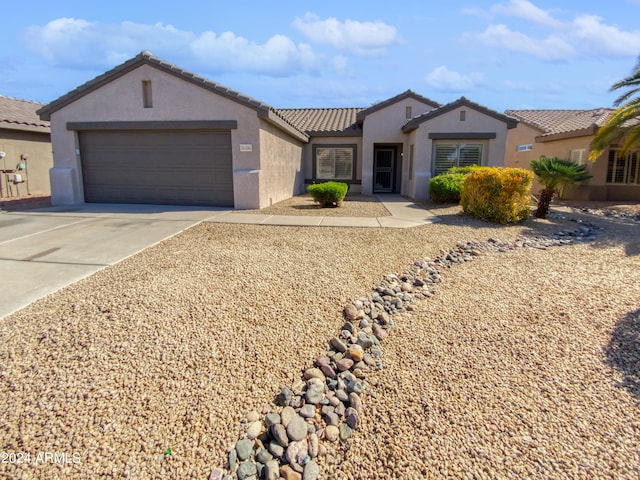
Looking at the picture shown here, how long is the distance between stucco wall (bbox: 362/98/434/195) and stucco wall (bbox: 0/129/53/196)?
47.3 feet

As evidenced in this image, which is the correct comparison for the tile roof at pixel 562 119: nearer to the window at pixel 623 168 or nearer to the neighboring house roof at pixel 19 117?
the window at pixel 623 168

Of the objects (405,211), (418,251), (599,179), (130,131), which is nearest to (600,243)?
(418,251)

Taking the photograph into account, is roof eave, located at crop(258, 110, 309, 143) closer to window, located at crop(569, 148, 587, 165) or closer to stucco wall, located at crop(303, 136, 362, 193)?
stucco wall, located at crop(303, 136, 362, 193)

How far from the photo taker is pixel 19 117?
16.3 metres

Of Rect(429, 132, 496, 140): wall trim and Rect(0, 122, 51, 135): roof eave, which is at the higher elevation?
Rect(0, 122, 51, 135): roof eave

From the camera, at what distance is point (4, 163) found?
1526 cm

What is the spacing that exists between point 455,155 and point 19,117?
18.3 metres

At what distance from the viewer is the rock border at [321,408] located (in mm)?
2807

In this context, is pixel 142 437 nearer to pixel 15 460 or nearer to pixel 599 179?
pixel 15 460

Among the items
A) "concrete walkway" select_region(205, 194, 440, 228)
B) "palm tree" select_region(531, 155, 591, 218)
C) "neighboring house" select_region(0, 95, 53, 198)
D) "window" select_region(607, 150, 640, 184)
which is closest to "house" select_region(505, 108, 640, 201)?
"window" select_region(607, 150, 640, 184)

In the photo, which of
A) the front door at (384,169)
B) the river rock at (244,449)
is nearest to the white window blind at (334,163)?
the front door at (384,169)

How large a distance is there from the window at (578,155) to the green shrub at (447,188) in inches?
321

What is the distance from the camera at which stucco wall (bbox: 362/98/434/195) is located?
61.6ft

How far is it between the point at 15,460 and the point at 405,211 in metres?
11.1
